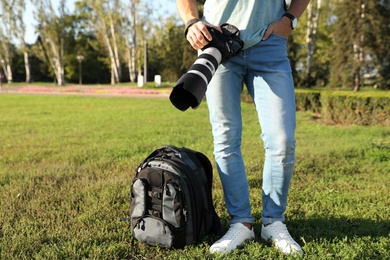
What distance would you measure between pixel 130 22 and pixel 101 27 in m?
4.82

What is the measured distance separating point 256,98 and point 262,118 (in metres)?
0.13

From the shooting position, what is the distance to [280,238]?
2305 millimetres

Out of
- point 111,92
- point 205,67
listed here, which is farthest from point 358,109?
point 111,92

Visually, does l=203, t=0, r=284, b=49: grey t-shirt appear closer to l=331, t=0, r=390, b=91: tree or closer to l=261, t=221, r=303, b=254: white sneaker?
l=261, t=221, r=303, b=254: white sneaker

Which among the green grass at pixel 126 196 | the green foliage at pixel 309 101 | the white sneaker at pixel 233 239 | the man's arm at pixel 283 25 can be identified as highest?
the man's arm at pixel 283 25

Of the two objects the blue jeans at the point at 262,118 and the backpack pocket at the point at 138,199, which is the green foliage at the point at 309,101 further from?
the backpack pocket at the point at 138,199

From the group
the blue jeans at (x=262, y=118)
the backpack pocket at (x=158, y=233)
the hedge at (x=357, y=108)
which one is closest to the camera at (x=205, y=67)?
the blue jeans at (x=262, y=118)

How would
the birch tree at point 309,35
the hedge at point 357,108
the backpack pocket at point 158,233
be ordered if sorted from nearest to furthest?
the backpack pocket at point 158,233 < the hedge at point 357,108 < the birch tree at point 309,35

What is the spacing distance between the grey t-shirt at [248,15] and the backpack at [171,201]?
0.83 metres

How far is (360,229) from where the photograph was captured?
→ 2707 mm

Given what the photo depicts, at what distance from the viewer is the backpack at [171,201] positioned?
2.29 meters

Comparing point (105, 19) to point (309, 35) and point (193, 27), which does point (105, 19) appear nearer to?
point (309, 35)

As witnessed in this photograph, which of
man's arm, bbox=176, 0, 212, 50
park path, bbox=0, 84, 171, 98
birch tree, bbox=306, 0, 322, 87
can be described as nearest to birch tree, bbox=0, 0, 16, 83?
park path, bbox=0, 84, 171, 98

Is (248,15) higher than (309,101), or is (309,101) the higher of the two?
(248,15)
